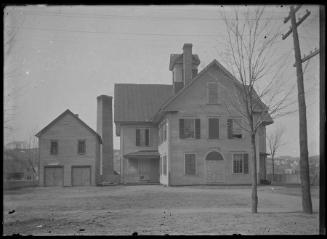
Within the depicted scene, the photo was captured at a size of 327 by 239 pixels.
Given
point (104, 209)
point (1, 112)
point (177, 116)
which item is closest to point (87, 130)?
point (177, 116)

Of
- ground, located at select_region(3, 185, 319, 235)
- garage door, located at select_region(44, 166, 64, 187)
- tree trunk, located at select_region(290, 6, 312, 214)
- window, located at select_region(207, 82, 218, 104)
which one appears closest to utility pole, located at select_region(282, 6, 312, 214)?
tree trunk, located at select_region(290, 6, 312, 214)

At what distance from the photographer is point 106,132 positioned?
43250 mm

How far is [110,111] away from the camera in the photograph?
43781 mm

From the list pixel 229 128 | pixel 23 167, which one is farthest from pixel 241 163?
pixel 23 167

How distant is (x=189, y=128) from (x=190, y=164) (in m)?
2.74

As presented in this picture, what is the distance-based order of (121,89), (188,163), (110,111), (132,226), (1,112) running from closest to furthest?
(1,112), (132,226), (188,163), (121,89), (110,111)

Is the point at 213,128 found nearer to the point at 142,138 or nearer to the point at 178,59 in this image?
the point at 178,59

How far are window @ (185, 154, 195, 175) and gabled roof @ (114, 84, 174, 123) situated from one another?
8814mm

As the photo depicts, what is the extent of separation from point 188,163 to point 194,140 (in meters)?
1.80

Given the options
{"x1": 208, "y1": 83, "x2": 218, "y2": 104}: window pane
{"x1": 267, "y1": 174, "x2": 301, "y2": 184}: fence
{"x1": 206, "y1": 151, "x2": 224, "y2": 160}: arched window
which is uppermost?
{"x1": 208, "y1": 83, "x2": 218, "y2": 104}: window pane

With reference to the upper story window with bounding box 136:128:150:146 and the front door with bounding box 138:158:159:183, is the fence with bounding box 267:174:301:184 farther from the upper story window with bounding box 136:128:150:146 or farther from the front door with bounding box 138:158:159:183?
the upper story window with bounding box 136:128:150:146

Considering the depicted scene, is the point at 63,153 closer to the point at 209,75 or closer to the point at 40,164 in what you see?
the point at 40,164

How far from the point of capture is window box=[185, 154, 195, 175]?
97.4ft

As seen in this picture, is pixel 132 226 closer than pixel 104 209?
Yes
